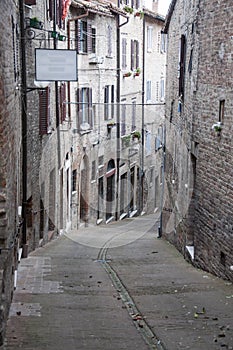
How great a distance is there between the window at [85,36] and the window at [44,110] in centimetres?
596

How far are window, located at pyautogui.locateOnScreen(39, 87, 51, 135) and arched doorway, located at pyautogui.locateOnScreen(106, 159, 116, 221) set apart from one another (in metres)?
11.4

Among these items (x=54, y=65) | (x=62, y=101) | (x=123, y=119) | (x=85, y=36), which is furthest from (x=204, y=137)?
(x=123, y=119)

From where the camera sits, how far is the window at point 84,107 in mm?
25875

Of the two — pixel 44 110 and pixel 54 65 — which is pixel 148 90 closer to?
pixel 44 110

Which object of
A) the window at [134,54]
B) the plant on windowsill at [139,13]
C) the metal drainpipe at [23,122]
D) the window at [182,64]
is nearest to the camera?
the metal drainpipe at [23,122]

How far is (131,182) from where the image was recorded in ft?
118

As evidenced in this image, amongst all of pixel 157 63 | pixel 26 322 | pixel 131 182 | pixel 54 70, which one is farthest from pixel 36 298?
pixel 157 63

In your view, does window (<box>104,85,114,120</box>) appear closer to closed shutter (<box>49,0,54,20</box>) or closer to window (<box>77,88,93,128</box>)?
window (<box>77,88,93,128</box>)

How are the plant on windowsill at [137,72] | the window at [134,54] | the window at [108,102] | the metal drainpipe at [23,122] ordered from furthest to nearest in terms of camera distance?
the plant on windowsill at [137,72], the window at [134,54], the window at [108,102], the metal drainpipe at [23,122]

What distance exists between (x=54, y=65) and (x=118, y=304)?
253 inches

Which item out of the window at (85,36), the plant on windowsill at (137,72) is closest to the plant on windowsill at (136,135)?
the plant on windowsill at (137,72)

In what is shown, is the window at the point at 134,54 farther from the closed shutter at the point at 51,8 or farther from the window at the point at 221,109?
the window at the point at 221,109

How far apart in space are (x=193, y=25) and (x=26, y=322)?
9.36 m

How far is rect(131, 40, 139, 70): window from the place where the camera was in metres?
34.4
